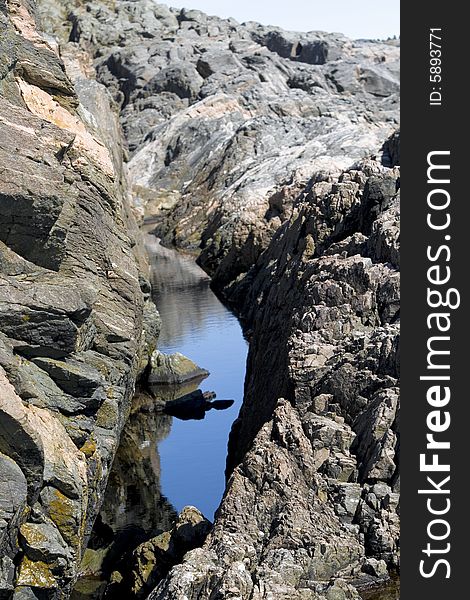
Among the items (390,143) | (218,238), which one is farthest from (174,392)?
(218,238)

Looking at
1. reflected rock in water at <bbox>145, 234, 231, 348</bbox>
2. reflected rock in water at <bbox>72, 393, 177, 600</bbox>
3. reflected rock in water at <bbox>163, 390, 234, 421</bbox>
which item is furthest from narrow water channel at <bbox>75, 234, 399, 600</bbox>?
reflected rock in water at <bbox>163, 390, 234, 421</bbox>

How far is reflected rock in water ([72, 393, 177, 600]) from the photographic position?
34.6 metres

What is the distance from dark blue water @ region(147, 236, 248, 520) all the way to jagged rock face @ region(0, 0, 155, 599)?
205 inches

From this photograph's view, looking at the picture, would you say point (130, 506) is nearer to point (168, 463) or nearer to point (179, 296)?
point (168, 463)

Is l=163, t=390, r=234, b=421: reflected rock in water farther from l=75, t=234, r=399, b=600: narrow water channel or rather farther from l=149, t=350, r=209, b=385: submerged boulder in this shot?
l=149, t=350, r=209, b=385: submerged boulder

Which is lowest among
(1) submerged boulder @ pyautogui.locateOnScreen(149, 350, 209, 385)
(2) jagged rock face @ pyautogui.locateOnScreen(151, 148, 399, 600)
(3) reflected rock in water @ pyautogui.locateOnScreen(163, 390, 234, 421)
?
(2) jagged rock face @ pyautogui.locateOnScreen(151, 148, 399, 600)

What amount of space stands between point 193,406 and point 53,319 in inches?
976

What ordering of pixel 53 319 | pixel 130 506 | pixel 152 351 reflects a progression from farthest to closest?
pixel 152 351, pixel 130 506, pixel 53 319

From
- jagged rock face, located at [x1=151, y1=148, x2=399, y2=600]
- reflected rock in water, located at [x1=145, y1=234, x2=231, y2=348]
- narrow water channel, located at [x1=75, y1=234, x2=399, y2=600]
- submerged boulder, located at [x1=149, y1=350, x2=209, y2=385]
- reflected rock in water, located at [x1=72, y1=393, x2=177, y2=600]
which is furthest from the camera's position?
reflected rock in water, located at [x1=145, y1=234, x2=231, y2=348]

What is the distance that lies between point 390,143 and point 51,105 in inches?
1720

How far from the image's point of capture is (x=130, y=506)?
141 feet

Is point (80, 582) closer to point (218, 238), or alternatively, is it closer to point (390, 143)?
point (390, 143)

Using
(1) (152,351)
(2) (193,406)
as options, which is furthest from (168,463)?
(1) (152,351)

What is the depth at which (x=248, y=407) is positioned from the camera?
44.8 meters
